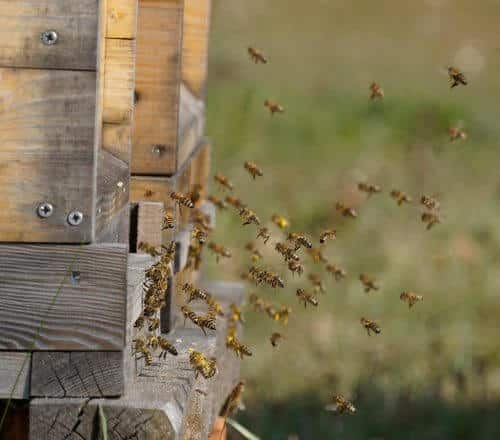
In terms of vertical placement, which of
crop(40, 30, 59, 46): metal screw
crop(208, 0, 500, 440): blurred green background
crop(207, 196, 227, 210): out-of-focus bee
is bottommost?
crop(208, 0, 500, 440): blurred green background

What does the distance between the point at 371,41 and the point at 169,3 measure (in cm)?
935

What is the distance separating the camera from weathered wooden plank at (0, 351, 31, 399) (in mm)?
2592

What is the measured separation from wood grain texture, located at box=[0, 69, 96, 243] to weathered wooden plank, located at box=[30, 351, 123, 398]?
27 cm

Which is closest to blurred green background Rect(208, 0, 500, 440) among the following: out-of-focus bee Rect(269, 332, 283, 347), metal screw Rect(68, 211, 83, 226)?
out-of-focus bee Rect(269, 332, 283, 347)

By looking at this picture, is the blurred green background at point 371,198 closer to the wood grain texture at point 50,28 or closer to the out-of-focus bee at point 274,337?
the out-of-focus bee at point 274,337

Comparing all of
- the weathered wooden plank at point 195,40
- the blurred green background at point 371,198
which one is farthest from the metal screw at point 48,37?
the blurred green background at point 371,198

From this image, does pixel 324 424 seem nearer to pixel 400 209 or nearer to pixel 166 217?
pixel 166 217

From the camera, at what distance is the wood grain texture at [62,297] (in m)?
2.57

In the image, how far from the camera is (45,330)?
2586mm

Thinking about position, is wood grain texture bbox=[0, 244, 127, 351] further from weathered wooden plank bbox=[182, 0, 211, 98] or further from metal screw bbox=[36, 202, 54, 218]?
weathered wooden plank bbox=[182, 0, 211, 98]

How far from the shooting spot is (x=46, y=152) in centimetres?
252

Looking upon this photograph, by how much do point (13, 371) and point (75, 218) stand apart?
371 mm

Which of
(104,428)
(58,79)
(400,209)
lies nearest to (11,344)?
(104,428)

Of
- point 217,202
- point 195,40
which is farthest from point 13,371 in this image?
point 217,202
